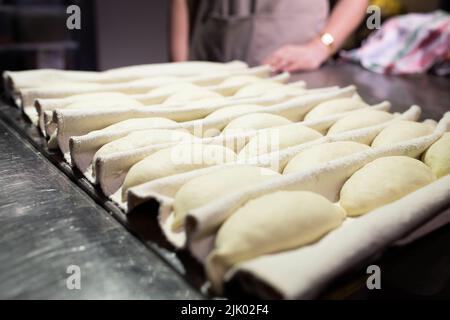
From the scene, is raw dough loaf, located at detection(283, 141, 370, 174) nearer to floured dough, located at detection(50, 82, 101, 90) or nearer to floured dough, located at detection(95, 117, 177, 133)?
floured dough, located at detection(95, 117, 177, 133)

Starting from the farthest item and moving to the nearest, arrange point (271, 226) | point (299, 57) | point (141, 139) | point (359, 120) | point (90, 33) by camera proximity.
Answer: point (90, 33), point (299, 57), point (359, 120), point (141, 139), point (271, 226)

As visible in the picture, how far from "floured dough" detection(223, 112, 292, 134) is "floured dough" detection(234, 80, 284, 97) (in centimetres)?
31

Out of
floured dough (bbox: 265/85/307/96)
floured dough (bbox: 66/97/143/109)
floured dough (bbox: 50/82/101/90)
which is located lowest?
floured dough (bbox: 265/85/307/96)

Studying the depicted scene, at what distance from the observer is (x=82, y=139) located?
1.14 metres

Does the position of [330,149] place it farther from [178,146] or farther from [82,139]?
[82,139]

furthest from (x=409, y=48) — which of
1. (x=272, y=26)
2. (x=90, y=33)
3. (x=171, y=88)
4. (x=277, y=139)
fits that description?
(x=90, y=33)

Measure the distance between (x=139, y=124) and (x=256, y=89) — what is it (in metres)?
0.61

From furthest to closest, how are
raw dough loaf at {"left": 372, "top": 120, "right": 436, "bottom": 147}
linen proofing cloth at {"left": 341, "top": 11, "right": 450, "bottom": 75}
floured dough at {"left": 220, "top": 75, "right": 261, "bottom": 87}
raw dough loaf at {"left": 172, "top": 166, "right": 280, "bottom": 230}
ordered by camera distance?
1. linen proofing cloth at {"left": 341, "top": 11, "right": 450, "bottom": 75}
2. floured dough at {"left": 220, "top": 75, "right": 261, "bottom": 87}
3. raw dough loaf at {"left": 372, "top": 120, "right": 436, "bottom": 147}
4. raw dough loaf at {"left": 172, "top": 166, "right": 280, "bottom": 230}

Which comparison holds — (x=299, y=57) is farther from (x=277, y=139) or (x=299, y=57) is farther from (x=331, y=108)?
(x=277, y=139)

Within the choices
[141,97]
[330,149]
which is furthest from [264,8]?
[330,149]

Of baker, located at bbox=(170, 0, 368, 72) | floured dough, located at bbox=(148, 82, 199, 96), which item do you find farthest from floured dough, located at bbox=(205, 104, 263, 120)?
baker, located at bbox=(170, 0, 368, 72)

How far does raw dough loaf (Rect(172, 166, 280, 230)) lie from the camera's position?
0.87 m

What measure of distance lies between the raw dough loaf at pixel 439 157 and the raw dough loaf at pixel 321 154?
16cm

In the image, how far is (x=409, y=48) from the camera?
265cm
